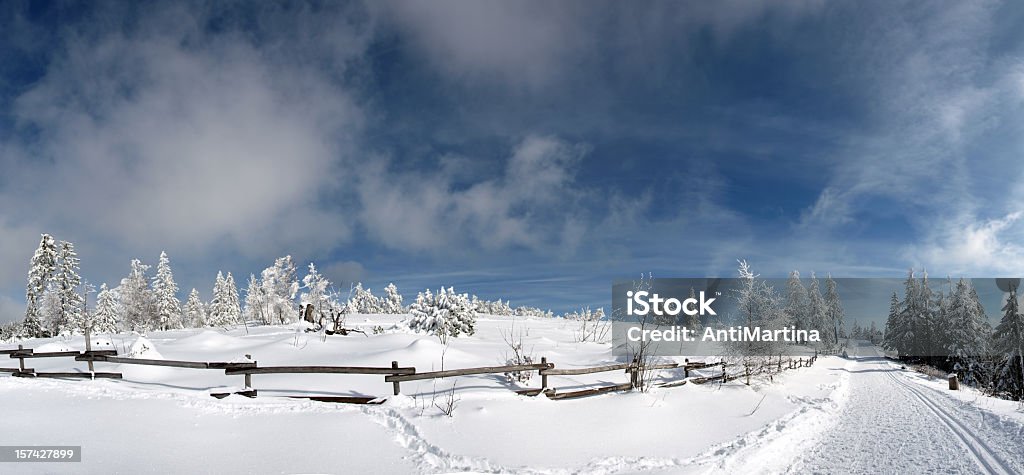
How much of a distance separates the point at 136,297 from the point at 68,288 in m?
8.79

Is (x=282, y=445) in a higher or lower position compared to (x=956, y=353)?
higher

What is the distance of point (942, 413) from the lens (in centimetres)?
1599

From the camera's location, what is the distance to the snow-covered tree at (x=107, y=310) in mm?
55866

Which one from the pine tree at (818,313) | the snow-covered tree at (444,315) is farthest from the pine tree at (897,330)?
the snow-covered tree at (444,315)

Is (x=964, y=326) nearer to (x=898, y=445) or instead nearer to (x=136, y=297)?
(x=898, y=445)

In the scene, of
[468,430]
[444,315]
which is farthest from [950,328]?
[468,430]

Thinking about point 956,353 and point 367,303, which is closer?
point 956,353

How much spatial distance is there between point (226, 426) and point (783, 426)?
12.4 metres

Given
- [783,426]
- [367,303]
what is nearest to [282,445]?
[783,426]

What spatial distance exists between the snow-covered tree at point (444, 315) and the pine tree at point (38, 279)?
40.8 m

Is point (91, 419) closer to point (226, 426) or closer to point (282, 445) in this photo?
point (226, 426)

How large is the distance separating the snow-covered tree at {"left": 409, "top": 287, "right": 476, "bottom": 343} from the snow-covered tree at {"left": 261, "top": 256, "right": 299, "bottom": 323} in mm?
23083

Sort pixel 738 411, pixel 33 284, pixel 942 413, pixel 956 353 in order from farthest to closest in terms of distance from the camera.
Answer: pixel 956 353 → pixel 33 284 → pixel 942 413 → pixel 738 411

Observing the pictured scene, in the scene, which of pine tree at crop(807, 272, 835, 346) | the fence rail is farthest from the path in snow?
pine tree at crop(807, 272, 835, 346)
